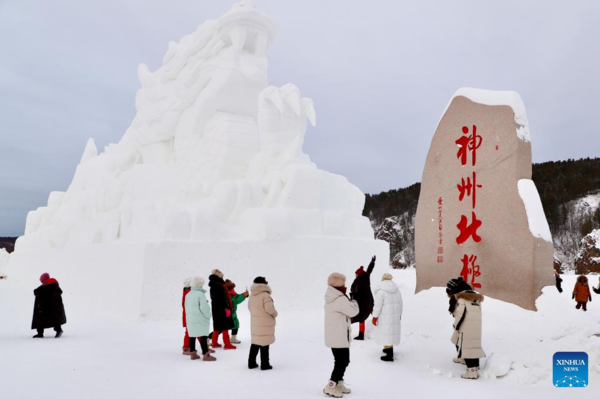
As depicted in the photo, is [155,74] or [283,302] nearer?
[283,302]

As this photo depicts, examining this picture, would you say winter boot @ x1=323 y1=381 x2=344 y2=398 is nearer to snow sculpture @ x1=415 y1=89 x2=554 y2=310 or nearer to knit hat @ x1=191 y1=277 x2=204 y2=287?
knit hat @ x1=191 y1=277 x2=204 y2=287

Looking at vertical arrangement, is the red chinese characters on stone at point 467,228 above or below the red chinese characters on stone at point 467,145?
below

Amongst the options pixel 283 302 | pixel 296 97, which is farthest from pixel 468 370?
pixel 296 97

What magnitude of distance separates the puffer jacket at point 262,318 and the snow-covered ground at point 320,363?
329 millimetres

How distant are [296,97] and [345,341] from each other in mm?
7528

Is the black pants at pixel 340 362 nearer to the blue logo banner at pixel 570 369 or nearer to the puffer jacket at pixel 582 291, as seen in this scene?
the blue logo banner at pixel 570 369

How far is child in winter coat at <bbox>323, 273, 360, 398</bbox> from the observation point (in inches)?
151

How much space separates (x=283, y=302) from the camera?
9.19 m

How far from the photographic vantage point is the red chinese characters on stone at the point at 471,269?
19.2 ft

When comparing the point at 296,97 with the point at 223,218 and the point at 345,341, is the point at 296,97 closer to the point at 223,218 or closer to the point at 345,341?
the point at 223,218

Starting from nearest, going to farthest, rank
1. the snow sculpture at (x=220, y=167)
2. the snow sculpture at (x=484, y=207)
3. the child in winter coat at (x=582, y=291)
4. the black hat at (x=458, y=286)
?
the black hat at (x=458, y=286) → the snow sculpture at (x=484, y=207) → the child in winter coat at (x=582, y=291) → the snow sculpture at (x=220, y=167)

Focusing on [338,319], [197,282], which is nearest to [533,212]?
[338,319]

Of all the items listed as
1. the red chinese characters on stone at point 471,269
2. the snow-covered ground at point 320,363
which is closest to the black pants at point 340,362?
the snow-covered ground at point 320,363

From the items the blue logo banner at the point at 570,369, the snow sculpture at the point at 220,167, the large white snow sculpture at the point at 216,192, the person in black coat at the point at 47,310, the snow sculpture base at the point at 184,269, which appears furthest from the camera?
the snow sculpture at the point at 220,167
